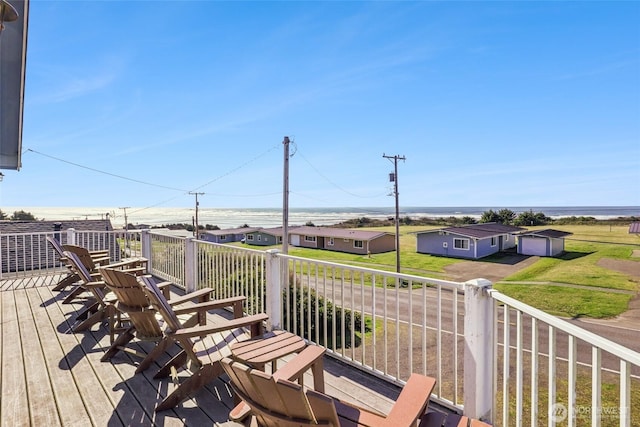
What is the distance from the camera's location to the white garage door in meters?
35.2

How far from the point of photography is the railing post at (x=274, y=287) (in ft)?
12.8

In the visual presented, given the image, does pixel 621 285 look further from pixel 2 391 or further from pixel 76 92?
pixel 76 92

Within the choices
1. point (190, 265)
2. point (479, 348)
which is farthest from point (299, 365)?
point (190, 265)

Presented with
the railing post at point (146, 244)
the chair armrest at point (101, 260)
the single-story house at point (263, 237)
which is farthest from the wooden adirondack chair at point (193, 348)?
the single-story house at point (263, 237)

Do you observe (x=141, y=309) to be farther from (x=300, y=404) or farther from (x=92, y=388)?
(x=300, y=404)

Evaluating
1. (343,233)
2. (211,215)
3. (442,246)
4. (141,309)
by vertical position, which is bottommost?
(442,246)

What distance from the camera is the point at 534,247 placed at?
35906 millimetres

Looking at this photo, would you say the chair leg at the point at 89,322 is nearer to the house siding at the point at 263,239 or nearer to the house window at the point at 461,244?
the house window at the point at 461,244

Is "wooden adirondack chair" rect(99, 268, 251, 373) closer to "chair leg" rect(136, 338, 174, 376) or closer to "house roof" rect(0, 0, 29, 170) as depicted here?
"chair leg" rect(136, 338, 174, 376)

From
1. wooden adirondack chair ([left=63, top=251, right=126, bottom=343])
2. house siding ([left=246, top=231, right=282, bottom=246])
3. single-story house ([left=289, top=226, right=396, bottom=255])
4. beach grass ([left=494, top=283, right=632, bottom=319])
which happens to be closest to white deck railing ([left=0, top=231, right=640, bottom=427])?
wooden adirondack chair ([left=63, top=251, right=126, bottom=343])

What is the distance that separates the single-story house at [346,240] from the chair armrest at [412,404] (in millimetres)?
37668

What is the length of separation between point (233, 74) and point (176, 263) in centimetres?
1250

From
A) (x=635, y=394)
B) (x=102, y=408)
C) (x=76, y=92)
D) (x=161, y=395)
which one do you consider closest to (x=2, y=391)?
(x=102, y=408)

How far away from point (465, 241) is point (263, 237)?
27243 millimetres
